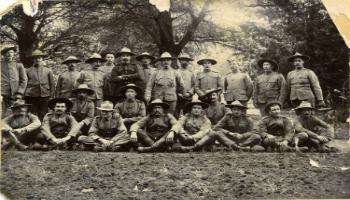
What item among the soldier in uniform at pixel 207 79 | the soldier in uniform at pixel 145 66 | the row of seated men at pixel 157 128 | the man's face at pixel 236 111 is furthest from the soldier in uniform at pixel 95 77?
the man's face at pixel 236 111

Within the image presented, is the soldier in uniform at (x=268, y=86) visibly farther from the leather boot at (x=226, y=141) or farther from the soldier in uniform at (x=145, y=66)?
the soldier in uniform at (x=145, y=66)

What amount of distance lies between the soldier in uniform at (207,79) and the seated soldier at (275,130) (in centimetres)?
74

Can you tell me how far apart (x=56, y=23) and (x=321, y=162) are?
3.71 metres

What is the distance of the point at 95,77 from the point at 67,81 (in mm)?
360

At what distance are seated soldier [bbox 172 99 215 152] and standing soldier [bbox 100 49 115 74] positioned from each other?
117 cm

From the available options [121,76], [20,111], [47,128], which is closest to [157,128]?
[121,76]

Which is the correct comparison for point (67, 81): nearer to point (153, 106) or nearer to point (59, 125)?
point (59, 125)

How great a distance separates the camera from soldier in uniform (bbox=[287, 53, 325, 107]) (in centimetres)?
788

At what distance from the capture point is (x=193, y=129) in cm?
763

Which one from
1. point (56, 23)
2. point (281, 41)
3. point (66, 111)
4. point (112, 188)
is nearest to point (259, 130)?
point (281, 41)

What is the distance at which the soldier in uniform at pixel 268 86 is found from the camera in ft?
26.0

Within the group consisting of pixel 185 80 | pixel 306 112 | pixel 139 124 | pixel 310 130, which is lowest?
pixel 310 130

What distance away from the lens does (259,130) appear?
25.0ft

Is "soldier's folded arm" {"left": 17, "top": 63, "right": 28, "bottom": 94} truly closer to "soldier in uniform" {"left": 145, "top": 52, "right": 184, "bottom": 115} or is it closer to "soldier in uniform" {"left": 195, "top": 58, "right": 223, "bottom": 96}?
"soldier in uniform" {"left": 145, "top": 52, "right": 184, "bottom": 115}
